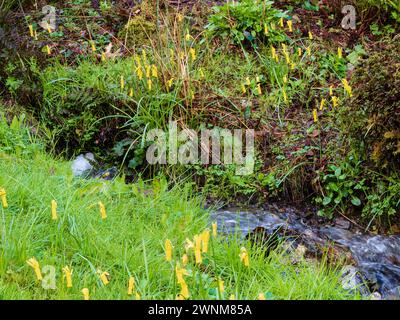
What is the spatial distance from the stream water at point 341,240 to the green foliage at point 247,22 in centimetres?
212

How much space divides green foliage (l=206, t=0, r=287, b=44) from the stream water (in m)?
2.12

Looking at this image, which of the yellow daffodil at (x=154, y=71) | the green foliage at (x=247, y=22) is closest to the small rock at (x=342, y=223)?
the yellow daffodil at (x=154, y=71)

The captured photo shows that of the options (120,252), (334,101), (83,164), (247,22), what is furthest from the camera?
(247,22)

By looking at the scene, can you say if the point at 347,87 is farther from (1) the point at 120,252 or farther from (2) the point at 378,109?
(1) the point at 120,252

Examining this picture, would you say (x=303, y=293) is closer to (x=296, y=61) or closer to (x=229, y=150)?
(x=229, y=150)

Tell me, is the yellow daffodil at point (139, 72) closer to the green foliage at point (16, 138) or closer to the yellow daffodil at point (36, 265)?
the green foliage at point (16, 138)

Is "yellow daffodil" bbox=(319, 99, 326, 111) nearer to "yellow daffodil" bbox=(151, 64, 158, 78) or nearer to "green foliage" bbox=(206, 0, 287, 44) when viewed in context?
"green foliage" bbox=(206, 0, 287, 44)

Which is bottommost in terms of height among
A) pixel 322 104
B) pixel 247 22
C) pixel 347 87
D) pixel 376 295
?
pixel 376 295

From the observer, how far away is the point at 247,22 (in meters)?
6.40

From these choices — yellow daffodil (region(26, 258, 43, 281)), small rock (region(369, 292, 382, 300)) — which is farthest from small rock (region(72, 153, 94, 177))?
small rock (region(369, 292, 382, 300))

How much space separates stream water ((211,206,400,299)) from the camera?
13.5ft

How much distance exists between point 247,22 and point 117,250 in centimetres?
343

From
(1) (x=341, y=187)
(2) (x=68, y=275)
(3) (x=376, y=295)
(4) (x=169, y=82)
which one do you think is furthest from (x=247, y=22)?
(2) (x=68, y=275)
